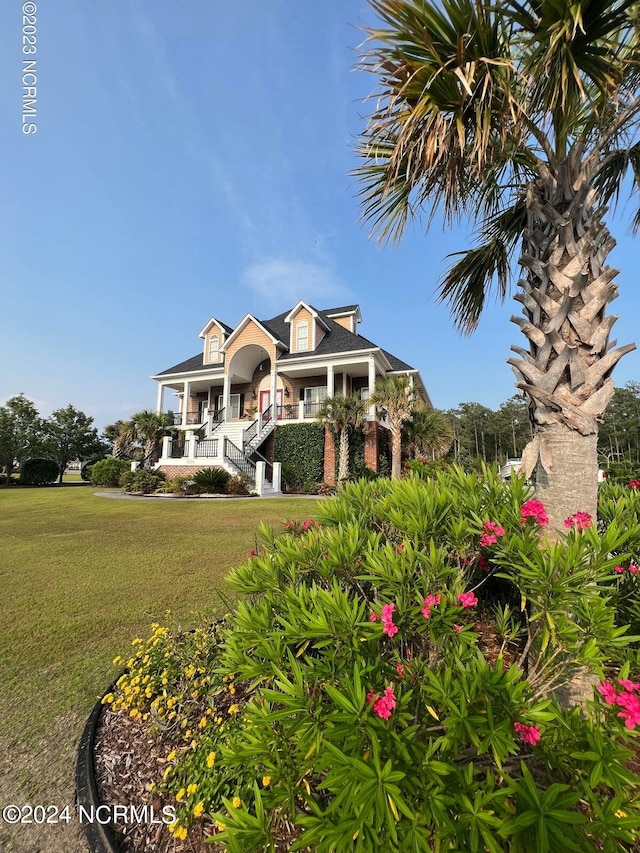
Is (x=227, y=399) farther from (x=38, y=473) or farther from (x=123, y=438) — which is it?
(x=38, y=473)

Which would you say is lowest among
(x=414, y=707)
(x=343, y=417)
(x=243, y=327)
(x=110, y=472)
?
(x=414, y=707)

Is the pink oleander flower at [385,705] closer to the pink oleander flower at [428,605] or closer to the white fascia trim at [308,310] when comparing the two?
the pink oleander flower at [428,605]

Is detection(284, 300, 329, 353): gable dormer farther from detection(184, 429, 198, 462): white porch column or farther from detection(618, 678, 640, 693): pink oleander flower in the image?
detection(618, 678, 640, 693): pink oleander flower

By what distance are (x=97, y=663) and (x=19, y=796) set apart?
1.48m

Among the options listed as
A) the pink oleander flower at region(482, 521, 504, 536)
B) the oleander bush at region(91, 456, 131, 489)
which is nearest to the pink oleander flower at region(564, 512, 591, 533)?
the pink oleander flower at region(482, 521, 504, 536)

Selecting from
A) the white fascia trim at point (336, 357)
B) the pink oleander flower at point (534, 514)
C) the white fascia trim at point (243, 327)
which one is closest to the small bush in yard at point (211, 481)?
the white fascia trim at point (336, 357)

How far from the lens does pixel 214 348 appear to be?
26375 mm

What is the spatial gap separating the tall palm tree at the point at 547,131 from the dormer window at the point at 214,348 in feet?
79.6

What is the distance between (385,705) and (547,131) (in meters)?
4.36

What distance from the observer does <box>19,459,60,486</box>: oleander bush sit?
31.1 metres

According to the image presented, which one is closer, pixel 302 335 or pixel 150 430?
pixel 302 335

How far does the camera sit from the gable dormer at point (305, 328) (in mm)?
22953

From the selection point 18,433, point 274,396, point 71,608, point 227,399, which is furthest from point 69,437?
point 71,608

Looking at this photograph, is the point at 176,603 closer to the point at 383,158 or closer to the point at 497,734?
the point at 497,734
